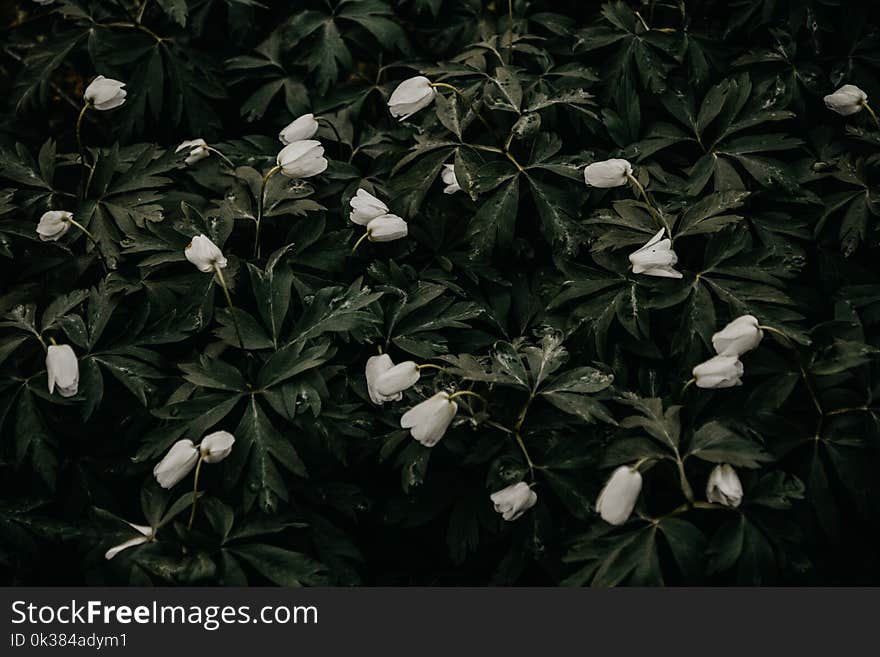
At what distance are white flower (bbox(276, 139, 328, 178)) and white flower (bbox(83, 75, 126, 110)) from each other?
0.62 m

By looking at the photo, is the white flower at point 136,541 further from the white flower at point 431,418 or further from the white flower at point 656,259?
the white flower at point 656,259

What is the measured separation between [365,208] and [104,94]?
0.92m

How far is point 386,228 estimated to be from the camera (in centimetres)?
232

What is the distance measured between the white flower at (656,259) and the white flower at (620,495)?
1.87ft

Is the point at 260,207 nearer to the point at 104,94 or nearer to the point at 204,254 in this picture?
the point at 204,254

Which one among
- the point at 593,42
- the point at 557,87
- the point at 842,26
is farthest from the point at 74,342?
the point at 842,26

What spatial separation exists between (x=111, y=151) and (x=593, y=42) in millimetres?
1568

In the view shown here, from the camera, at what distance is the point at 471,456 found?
2045 mm

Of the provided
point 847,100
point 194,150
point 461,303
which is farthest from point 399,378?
point 847,100

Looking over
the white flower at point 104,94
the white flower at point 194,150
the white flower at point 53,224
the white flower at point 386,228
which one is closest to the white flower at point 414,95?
the white flower at point 386,228
